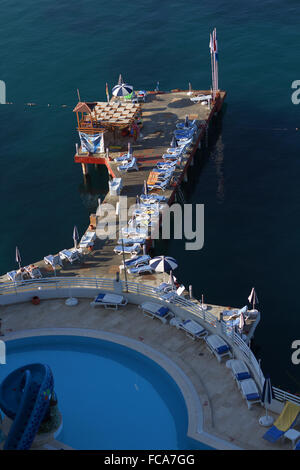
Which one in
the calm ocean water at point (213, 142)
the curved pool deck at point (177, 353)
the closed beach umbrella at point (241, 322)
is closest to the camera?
the curved pool deck at point (177, 353)

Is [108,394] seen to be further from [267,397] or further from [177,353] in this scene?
[267,397]

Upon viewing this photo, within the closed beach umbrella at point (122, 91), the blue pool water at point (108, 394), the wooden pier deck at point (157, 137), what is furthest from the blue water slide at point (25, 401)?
the closed beach umbrella at point (122, 91)

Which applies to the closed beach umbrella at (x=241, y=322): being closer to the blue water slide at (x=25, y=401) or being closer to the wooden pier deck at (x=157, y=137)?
the blue water slide at (x=25, y=401)

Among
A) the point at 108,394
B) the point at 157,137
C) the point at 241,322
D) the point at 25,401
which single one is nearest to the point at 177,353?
the point at 108,394

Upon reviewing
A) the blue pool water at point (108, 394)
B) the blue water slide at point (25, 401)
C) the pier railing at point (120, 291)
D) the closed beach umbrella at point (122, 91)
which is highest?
the closed beach umbrella at point (122, 91)

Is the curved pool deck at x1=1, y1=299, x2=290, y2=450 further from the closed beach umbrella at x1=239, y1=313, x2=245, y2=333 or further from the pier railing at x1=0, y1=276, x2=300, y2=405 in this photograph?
the closed beach umbrella at x1=239, y1=313, x2=245, y2=333

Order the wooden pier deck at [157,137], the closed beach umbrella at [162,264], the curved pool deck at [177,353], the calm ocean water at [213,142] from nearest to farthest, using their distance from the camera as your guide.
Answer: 1. the curved pool deck at [177,353]
2. the closed beach umbrella at [162,264]
3. the calm ocean water at [213,142]
4. the wooden pier deck at [157,137]
